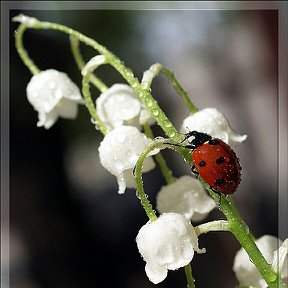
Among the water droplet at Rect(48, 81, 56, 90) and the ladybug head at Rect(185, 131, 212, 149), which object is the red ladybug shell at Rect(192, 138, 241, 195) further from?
the water droplet at Rect(48, 81, 56, 90)

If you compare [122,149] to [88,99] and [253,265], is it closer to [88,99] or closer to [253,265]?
[88,99]

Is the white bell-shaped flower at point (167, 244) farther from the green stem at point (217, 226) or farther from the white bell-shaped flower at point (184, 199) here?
the white bell-shaped flower at point (184, 199)

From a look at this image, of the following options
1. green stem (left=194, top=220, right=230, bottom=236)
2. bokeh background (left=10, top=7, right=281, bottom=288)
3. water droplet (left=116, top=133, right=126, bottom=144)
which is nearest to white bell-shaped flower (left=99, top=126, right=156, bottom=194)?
water droplet (left=116, top=133, right=126, bottom=144)

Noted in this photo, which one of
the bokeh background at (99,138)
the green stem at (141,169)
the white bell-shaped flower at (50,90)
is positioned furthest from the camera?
the bokeh background at (99,138)

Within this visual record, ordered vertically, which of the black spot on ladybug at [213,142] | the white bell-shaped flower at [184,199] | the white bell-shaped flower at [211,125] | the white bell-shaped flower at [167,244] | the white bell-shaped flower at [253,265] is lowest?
the white bell-shaped flower at [253,265]

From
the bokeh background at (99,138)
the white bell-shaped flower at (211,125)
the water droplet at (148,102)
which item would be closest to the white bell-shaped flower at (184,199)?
the white bell-shaped flower at (211,125)
